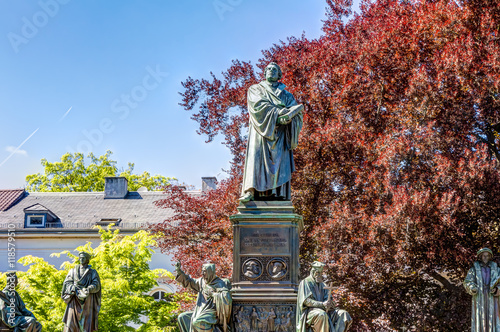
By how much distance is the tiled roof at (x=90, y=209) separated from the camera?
38.1m

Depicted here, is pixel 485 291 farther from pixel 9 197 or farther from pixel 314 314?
pixel 9 197

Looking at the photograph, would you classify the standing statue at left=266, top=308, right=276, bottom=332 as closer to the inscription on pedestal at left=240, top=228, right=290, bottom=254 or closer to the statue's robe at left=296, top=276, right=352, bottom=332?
the statue's robe at left=296, top=276, right=352, bottom=332

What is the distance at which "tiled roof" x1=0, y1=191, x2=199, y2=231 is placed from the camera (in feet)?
125

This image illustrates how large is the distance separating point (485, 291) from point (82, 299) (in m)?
7.36

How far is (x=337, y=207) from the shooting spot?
60.2ft

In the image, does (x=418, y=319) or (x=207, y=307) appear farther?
(x=418, y=319)

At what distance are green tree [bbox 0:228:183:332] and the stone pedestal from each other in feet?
40.1

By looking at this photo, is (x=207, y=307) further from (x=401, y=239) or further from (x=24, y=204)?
(x=24, y=204)

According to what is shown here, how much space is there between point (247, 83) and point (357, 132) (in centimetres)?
422

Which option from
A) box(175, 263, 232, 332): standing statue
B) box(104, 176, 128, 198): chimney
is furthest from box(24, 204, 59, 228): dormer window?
box(175, 263, 232, 332): standing statue

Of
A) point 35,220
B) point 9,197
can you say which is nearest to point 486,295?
point 35,220

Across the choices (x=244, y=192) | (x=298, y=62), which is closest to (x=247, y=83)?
(x=298, y=62)

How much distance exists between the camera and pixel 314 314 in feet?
32.5

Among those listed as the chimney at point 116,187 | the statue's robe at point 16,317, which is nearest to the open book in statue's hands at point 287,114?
the statue's robe at point 16,317
